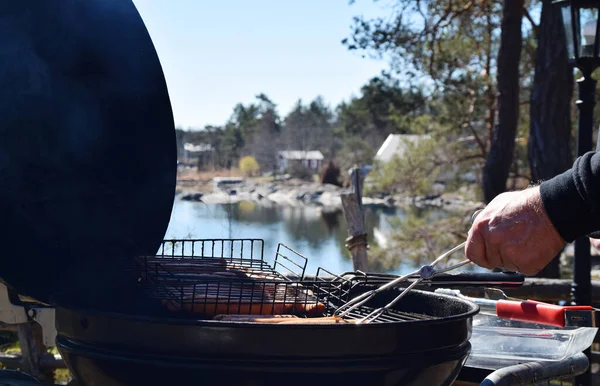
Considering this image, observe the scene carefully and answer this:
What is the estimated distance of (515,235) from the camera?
1.64 meters

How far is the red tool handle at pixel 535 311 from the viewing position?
1.90m

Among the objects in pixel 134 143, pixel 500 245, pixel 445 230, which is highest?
pixel 134 143

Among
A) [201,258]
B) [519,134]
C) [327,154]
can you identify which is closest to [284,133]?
[327,154]

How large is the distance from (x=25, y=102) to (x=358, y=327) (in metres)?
1.31

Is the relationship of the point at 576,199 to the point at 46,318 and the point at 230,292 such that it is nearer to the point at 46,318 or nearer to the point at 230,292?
the point at 230,292

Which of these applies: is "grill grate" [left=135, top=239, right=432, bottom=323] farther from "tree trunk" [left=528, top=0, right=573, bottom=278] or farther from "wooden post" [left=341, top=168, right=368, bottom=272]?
"tree trunk" [left=528, top=0, right=573, bottom=278]

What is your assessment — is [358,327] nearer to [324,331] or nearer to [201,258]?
[324,331]

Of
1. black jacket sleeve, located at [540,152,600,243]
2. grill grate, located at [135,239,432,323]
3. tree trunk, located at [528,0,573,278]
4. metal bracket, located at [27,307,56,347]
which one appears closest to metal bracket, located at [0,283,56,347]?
metal bracket, located at [27,307,56,347]

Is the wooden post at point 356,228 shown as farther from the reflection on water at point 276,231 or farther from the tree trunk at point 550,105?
the tree trunk at point 550,105

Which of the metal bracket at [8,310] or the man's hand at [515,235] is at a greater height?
the man's hand at [515,235]

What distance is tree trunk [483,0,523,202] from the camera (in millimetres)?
9578

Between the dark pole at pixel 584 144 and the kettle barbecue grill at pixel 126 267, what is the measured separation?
2967 millimetres

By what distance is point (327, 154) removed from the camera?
171ft

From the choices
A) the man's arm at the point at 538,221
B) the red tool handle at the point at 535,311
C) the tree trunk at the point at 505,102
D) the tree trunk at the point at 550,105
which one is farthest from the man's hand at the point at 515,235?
the tree trunk at the point at 505,102
